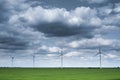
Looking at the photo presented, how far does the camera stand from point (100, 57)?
532 ft

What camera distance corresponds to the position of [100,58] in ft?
528

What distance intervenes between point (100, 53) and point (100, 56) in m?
4.63

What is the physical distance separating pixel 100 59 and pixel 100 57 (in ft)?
6.57

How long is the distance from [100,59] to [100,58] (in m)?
0.71

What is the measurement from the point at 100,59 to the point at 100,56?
12.1 ft

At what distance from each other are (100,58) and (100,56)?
3.10 m

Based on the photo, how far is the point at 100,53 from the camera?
551 feet

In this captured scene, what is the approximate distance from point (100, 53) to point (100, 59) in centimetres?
831

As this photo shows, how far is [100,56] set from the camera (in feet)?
537

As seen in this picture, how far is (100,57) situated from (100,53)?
635 cm
